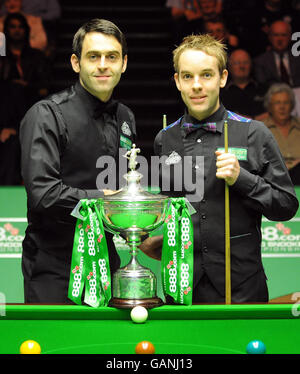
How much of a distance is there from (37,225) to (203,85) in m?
0.84

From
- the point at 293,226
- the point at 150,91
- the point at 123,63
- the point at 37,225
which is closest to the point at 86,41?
the point at 123,63

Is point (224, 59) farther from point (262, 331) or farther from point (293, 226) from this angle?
point (293, 226)

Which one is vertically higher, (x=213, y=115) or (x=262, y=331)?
(x=213, y=115)

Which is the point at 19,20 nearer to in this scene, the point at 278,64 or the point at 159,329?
the point at 278,64

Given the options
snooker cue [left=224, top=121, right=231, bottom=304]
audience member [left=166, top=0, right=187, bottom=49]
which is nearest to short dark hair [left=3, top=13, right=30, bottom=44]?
audience member [left=166, top=0, right=187, bottom=49]

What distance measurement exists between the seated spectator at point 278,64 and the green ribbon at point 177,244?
3.91m

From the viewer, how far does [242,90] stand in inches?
A: 238

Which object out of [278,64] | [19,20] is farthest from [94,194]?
[19,20]

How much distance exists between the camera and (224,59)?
269 cm

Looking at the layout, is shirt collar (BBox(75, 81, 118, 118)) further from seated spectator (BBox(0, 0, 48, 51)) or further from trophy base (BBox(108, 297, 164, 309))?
seated spectator (BBox(0, 0, 48, 51))

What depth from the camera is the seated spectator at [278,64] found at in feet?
20.2

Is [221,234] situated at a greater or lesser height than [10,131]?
lesser

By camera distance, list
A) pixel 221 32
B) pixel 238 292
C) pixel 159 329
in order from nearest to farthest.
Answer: pixel 159 329, pixel 238 292, pixel 221 32

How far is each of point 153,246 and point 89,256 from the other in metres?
0.33
